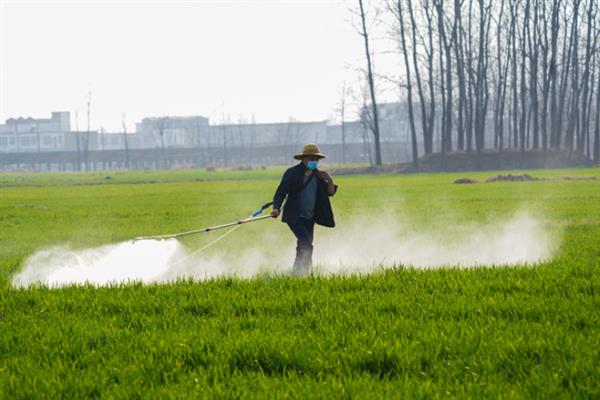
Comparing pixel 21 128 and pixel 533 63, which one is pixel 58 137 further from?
pixel 533 63

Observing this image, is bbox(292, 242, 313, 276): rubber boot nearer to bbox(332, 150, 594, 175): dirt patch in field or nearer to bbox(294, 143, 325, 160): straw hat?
bbox(294, 143, 325, 160): straw hat

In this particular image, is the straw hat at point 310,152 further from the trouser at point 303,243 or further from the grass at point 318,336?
the grass at point 318,336

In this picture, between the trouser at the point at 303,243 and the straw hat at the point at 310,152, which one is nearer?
the straw hat at the point at 310,152

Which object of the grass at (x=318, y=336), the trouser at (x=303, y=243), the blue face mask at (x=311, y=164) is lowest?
the grass at (x=318, y=336)

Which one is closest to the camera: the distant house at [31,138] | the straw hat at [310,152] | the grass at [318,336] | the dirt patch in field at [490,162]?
the grass at [318,336]

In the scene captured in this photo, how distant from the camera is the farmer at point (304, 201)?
1047 cm

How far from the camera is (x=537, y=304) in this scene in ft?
23.6

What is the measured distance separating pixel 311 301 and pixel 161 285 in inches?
86.9

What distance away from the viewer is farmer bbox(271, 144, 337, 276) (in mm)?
10469

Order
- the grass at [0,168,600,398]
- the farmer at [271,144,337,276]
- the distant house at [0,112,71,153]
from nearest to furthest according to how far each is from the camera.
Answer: the grass at [0,168,600,398]
the farmer at [271,144,337,276]
the distant house at [0,112,71,153]

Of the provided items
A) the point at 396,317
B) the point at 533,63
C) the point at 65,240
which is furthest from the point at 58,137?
the point at 396,317

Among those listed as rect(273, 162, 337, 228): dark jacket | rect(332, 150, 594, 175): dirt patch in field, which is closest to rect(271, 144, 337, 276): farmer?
rect(273, 162, 337, 228): dark jacket

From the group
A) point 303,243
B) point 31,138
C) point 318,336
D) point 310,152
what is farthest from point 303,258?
point 31,138

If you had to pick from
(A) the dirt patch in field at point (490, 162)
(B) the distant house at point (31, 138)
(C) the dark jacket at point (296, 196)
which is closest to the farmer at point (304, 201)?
(C) the dark jacket at point (296, 196)
